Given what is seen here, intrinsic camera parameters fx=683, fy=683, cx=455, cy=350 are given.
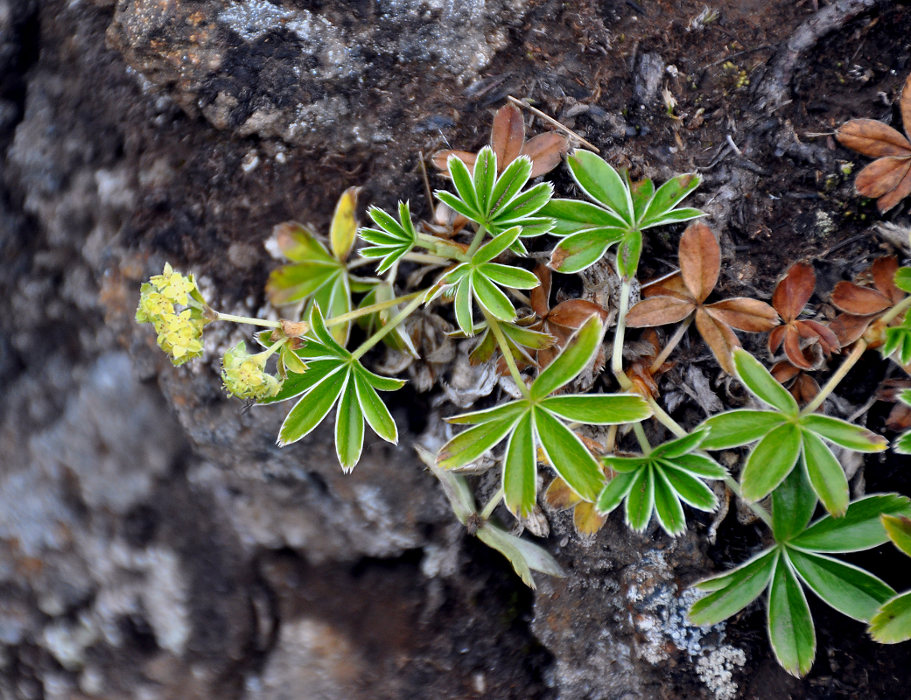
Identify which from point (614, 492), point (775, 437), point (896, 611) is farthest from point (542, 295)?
point (896, 611)

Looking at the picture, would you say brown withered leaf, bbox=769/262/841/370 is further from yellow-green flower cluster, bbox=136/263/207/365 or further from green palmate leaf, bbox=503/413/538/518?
yellow-green flower cluster, bbox=136/263/207/365

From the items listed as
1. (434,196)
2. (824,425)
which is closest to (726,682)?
(824,425)

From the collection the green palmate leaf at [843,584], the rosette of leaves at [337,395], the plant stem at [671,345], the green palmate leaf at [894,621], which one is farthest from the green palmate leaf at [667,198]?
the green palmate leaf at [894,621]

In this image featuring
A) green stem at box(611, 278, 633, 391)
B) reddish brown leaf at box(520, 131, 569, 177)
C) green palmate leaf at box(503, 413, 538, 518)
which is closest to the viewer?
green palmate leaf at box(503, 413, 538, 518)

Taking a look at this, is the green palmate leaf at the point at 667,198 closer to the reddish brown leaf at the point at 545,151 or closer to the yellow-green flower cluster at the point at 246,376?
the reddish brown leaf at the point at 545,151

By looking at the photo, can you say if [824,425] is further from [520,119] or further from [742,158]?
[520,119]

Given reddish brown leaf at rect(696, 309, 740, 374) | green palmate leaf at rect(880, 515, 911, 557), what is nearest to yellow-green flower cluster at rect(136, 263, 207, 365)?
reddish brown leaf at rect(696, 309, 740, 374)

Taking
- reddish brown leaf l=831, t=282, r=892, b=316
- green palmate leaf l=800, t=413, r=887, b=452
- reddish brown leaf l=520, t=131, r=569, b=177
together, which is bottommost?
green palmate leaf l=800, t=413, r=887, b=452

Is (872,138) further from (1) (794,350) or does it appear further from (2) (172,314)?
(2) (172,314)
